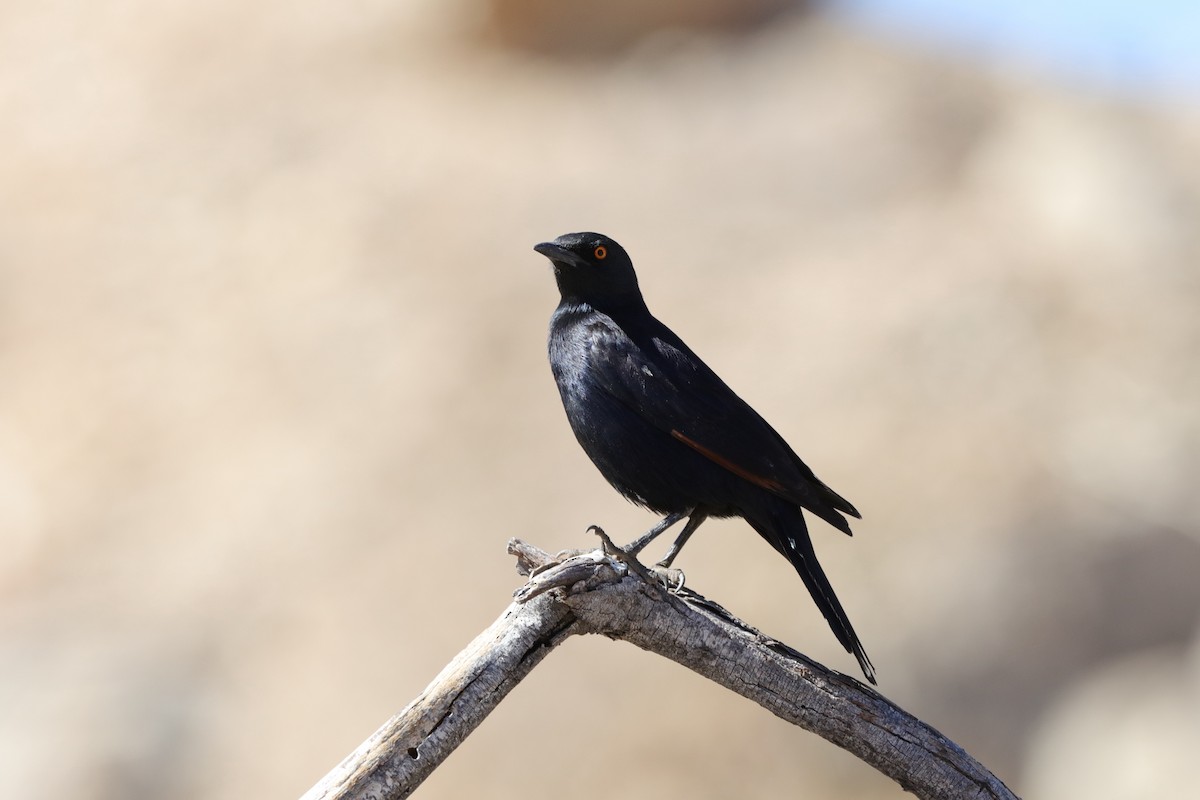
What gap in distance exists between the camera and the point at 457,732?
427 centimetres

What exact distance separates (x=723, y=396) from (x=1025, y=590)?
955 cm

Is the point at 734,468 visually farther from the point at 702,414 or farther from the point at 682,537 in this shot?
the point at 682,537

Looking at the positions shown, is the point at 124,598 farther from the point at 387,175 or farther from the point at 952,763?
the point at 952,763

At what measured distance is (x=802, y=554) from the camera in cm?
538

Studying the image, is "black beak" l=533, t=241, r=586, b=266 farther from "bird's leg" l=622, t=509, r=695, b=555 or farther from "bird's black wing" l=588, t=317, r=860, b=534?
"bird's leg" l=622, t=509, r=695, b=555

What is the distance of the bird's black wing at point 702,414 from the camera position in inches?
210

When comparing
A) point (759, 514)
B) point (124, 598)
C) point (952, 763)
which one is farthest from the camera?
point (124, 598)

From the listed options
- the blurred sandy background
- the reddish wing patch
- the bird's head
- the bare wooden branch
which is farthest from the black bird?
the blurred sandy background

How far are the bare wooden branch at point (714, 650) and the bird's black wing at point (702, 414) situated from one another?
2.15 ft

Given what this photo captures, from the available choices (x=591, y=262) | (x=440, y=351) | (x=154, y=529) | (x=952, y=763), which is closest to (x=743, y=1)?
(x=440, y=351)

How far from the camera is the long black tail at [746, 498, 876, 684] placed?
500cm

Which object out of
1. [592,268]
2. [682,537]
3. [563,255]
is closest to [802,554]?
[682,537]

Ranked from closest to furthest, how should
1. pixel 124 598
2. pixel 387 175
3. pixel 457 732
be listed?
pixel 457 732
pixel 124 598
pixel 387 175

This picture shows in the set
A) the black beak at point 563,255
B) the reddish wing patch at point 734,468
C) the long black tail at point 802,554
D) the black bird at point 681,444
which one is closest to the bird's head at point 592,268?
the black beak at point 563,255
